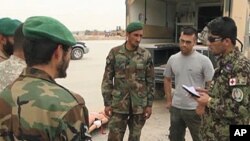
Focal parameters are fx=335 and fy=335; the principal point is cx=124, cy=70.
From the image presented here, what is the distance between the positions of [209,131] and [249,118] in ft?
1.05

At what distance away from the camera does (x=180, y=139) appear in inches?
150

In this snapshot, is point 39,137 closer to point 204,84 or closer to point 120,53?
point 120,53

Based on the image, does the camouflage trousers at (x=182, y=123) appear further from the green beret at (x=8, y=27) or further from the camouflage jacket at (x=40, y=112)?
the camouflage jacket at (x=40, y=112)

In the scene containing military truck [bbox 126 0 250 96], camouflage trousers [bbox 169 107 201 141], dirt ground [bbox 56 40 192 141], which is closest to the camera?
camouflage trousers [bbox 169 107 201 141]

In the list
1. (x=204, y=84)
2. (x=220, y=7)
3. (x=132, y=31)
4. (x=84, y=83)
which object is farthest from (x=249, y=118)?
(x=84, y=83)

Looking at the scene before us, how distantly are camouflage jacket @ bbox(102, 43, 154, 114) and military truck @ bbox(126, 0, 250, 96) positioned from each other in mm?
2912

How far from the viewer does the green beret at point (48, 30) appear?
135 centimetres

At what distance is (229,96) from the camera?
242cm

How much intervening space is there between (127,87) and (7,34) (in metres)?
1.54

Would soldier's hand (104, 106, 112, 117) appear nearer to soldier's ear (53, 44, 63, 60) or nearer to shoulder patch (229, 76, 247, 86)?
shoulder patch (229, 76, 247, 86)

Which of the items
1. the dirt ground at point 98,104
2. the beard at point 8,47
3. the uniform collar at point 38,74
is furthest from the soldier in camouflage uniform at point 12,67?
the dirt ground at point 98,104

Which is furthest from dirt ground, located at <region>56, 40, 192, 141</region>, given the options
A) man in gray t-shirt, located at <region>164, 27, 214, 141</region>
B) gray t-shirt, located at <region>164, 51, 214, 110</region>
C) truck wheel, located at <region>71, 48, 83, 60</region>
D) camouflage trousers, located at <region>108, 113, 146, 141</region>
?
truck wheel, located at <region>71, 48, 83, 60</region>

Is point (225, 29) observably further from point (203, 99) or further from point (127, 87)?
point (127, 87)

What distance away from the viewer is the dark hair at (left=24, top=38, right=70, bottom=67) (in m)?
1.35
